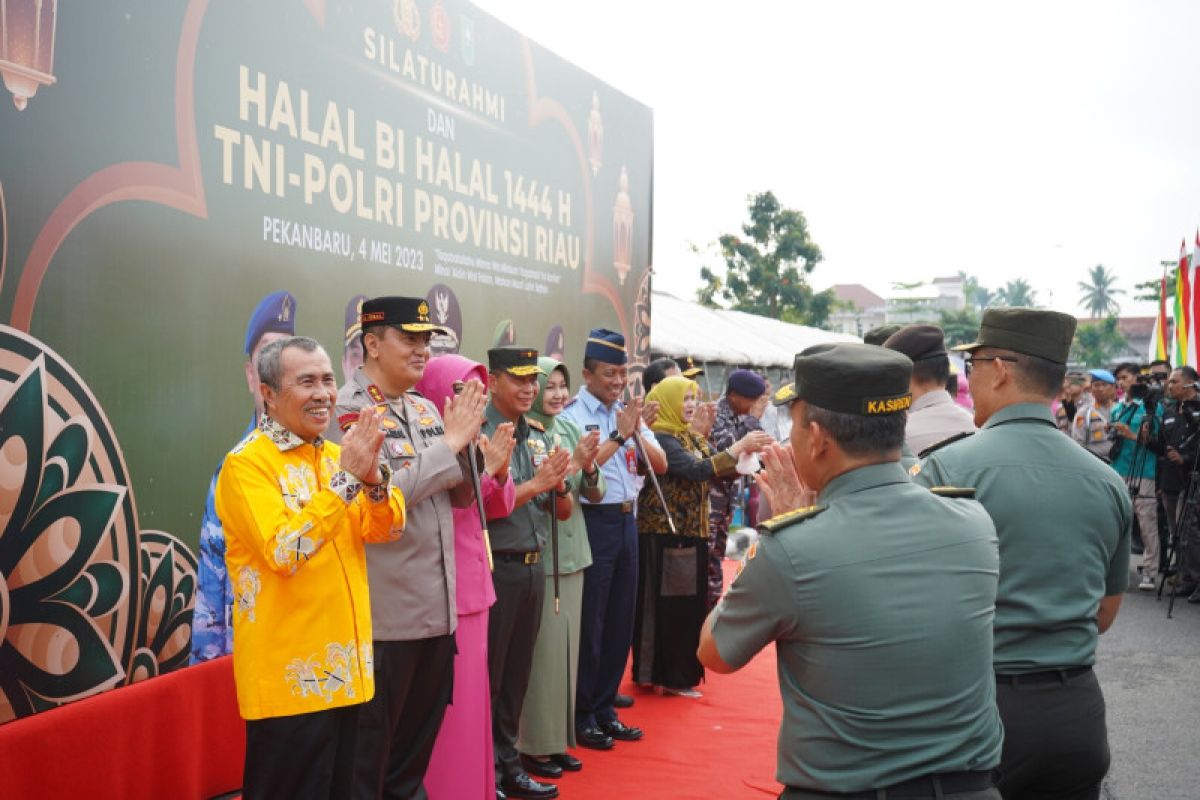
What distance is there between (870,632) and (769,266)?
3099 cm

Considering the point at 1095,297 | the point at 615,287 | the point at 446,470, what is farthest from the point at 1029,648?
the point at 1095,297

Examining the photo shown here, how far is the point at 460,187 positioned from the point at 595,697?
264 cm

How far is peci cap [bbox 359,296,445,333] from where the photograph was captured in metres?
3.31

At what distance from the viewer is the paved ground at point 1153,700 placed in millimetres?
4711

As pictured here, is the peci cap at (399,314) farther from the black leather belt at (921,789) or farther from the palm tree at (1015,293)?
the palm tree at (1015,293)

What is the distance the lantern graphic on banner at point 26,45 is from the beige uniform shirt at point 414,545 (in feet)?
4.15

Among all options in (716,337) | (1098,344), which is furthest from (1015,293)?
(716,337)

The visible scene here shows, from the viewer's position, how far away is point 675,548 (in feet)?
18.6

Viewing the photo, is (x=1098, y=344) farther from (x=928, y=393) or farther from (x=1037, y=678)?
(x=1037, y=678)

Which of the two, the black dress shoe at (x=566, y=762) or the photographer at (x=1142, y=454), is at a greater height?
the photographer at (x=1142, y=454)

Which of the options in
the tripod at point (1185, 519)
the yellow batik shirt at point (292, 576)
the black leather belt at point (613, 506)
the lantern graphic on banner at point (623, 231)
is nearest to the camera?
the yellow batik shirt at point (292, 576)

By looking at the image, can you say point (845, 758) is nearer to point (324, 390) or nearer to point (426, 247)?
point (324, 390)

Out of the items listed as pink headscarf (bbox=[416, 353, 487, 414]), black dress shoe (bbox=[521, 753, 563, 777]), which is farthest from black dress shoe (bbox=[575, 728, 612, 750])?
pink headscarf (bbox=[416, 353, 487, 414])

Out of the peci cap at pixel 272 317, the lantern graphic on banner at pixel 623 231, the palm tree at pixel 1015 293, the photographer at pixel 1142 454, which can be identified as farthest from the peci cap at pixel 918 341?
the palm tree at pixel 1015 293
